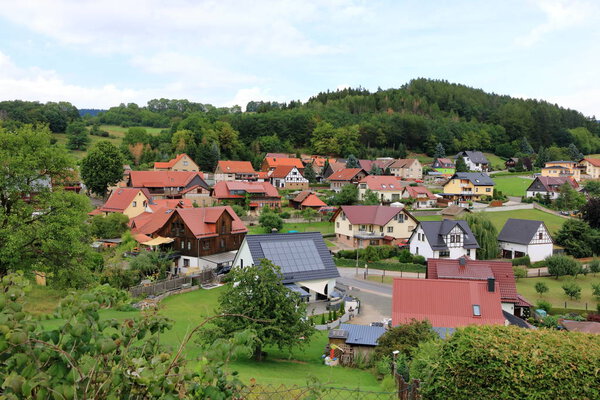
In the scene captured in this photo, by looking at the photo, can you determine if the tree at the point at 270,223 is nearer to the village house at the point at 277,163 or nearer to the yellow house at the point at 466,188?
the yellow house at the point at 466,188

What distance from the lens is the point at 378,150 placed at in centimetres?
11619

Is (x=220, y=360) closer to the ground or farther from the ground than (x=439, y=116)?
closer to the ground

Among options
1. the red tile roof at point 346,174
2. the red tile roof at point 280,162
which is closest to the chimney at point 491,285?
the red tile roof at point 346,174

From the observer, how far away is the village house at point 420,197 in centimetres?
6825

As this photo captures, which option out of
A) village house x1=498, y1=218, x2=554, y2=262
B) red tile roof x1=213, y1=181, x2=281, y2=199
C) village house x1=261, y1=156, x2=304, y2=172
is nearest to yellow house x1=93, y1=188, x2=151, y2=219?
red tile roof x1=213, y1=181, x2=281, y2=199

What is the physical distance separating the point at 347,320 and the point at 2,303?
24.1 m

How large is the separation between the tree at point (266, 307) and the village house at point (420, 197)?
52319mm

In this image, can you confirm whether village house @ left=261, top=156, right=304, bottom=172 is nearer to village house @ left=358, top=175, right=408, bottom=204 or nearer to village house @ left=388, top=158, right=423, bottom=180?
village house @ left=358, top=175, right=408, bottom=204

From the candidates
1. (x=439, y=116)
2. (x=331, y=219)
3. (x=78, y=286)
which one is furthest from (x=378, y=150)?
(x=78, y=286)

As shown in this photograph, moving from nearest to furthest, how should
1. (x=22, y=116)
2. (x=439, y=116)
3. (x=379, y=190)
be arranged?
1. (x=379, y=190)
2. (x=22, y=116)
3. (x=439, y=116)

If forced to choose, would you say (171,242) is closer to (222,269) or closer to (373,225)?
(222,269)

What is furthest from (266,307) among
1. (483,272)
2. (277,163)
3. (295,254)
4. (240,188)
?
(277,163)

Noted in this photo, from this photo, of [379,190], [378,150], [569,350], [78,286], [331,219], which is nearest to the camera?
[569,350]

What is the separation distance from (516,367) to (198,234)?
29347 millimetres
